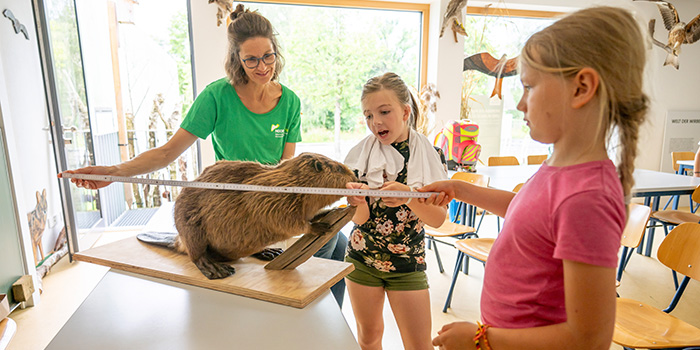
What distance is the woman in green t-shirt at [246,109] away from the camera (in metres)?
1.68

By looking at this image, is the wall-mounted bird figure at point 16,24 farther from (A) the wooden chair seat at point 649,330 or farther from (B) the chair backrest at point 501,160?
(B) the chair backrest at point 501,160

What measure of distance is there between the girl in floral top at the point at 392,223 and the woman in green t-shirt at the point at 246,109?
38 cm

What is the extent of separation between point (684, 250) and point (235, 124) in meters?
2.52

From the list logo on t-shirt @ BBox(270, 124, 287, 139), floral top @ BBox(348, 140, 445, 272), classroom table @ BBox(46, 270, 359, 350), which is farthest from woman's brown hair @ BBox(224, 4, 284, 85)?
classroom table @ BBox(46, 270, 359, 350)

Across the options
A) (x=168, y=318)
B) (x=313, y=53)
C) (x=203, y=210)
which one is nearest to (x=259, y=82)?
(x=203, y=210)

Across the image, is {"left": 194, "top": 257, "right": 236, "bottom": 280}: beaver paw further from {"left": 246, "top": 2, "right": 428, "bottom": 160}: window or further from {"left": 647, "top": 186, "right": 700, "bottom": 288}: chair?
{"left": 647, "top": 186, "right": 700, "bottom": 288}: chair

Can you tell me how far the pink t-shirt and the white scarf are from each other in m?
0.62

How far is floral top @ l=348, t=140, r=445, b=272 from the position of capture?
62.1 inches

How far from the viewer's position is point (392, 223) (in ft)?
Result: 5.20

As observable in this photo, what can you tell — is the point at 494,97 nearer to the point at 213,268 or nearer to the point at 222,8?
the point at 222,8

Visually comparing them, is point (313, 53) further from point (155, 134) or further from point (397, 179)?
point (397, 179)

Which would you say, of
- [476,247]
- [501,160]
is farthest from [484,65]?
[476,247]

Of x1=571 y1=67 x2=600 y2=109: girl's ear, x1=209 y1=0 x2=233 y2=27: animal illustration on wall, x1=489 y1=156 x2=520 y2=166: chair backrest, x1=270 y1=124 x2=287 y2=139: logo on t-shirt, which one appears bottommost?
x1=489 y1=156 x2=520 y2=166: chair backrest

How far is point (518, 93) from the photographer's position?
18.9ft
